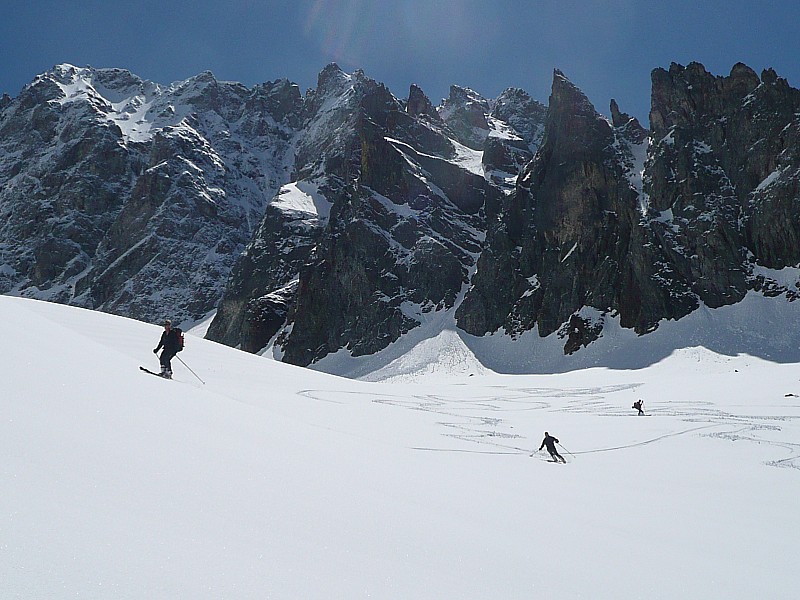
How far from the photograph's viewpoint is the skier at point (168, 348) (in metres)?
11.5

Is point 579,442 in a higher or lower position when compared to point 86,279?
lower

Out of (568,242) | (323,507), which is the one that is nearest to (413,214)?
(568,242)

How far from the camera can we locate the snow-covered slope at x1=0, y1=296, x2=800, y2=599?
120 inches

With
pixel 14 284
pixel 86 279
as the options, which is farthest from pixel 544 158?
pixel 14 284

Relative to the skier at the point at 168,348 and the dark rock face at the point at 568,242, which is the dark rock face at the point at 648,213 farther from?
the skier at the point at 168,348

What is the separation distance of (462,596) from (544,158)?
9518 centimetres

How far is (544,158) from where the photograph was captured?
301 feet

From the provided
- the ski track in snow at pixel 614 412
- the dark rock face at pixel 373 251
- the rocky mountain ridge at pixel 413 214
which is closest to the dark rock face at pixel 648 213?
the rocky mountain ridge at pixel 413 214

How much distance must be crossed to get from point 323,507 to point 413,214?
99.3 m

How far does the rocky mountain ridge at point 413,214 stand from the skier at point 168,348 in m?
69.5

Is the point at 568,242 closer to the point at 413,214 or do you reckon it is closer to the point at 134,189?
the point at 413,214

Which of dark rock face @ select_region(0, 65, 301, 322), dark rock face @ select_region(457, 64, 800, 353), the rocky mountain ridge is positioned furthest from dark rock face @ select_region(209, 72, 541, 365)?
dark rock face @ select_region(0, 65, 301, 322)

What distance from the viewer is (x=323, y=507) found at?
14.6ft

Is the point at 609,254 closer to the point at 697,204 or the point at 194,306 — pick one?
the point at 697,204
